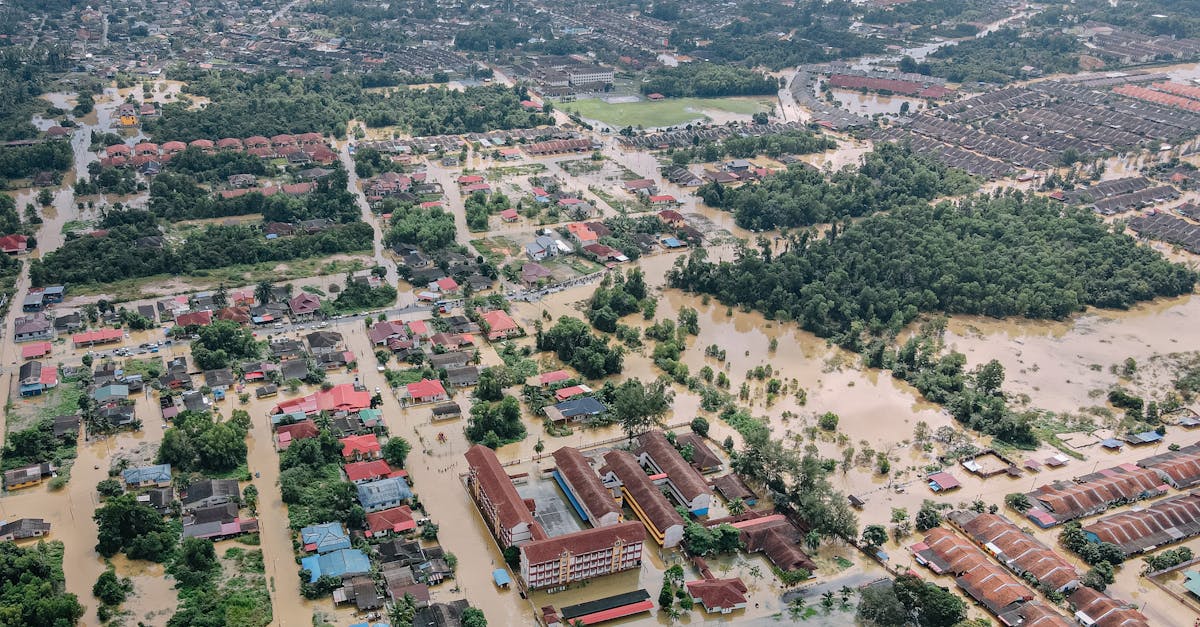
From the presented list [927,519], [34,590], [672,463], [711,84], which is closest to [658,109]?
[711,84]

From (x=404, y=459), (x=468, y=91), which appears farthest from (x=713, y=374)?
(x=468, y=91)

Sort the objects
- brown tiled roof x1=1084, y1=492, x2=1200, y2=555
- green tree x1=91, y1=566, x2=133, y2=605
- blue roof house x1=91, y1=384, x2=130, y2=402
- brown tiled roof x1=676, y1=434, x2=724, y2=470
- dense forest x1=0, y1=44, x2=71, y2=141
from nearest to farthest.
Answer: green tree x1=91, y1=566, x2=133, y2=605
brown tiled roof x1=1084, y1=492, x2=1200, y2=555
brown tiled roof x1=676, y1=434, x2=724, y2=470
blue roof house x1=91, y1=384, x2=130, y2=402
dense forest x1=0, y1=44, x2=71, y2=141

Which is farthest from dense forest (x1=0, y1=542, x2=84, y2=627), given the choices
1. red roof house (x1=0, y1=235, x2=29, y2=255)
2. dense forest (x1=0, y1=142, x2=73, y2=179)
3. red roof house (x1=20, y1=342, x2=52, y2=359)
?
dense forest (x1=0, y1=142, x2=73, y2=179)

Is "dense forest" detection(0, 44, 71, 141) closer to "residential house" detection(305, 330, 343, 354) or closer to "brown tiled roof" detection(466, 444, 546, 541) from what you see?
"residential house" detection(305, 330, 343, 354)

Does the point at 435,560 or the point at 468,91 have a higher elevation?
the point at 468,91

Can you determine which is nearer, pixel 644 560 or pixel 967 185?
pixel 644 560

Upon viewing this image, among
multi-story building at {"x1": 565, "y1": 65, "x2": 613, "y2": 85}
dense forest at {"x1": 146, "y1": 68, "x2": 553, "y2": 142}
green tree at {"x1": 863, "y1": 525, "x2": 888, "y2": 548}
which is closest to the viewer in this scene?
green tree at {"x1": 863, "y1": 525, "x2": 888, "y2": 548}

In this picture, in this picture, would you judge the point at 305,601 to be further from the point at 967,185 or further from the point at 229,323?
the point at 967,185
